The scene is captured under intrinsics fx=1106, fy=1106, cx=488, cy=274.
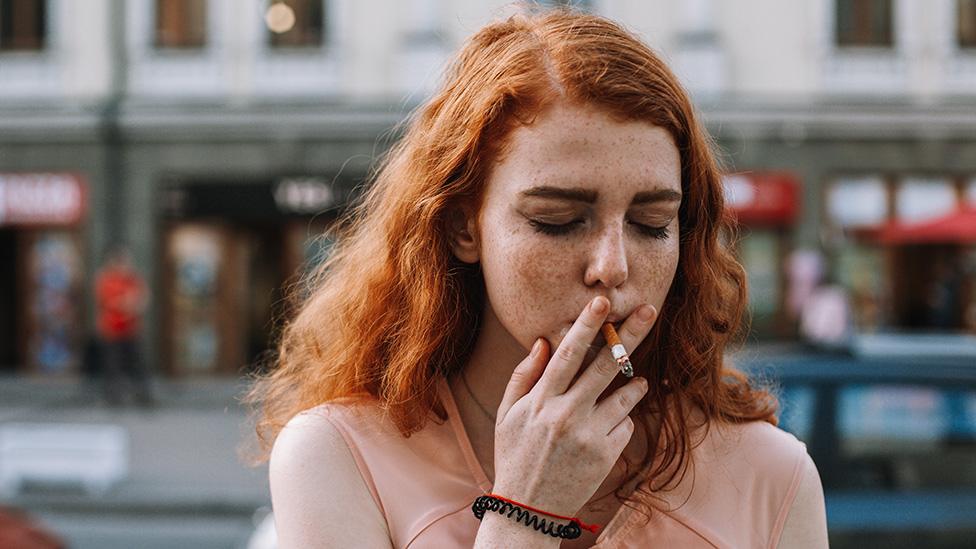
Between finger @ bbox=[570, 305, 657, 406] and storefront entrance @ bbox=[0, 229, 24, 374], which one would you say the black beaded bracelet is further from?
storefront entrance @ bbox=[0, 229, 24, 374]

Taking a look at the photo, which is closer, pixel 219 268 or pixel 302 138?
pixel 302 138

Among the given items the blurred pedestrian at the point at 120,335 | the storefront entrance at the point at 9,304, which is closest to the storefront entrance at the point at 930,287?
the blurred pedestrian at the point at 120,335

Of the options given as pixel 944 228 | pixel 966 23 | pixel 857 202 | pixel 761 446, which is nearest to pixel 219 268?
pixel 857 202

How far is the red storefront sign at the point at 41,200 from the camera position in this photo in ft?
54.2

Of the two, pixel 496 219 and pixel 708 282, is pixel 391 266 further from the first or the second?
pixel 708 282

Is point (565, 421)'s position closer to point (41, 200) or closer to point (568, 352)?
point (568, 352)

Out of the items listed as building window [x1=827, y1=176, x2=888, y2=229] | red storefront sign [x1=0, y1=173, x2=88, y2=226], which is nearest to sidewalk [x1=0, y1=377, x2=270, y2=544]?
red storefront sign [x1=0, y1=173, x2=88, y2=226]

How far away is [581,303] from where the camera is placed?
134 cm

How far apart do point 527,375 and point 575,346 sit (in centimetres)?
8

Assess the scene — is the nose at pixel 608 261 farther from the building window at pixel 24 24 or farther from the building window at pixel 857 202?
the building window at pixel 24 24

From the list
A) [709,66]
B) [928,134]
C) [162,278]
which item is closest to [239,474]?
[162,278]

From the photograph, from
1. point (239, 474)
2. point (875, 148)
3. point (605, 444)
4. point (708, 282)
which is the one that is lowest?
point (239, 474)

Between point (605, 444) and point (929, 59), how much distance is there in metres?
16.7

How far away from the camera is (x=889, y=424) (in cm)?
449
